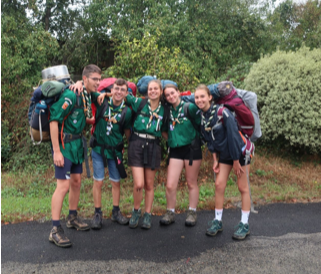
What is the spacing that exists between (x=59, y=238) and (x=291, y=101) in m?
6.02

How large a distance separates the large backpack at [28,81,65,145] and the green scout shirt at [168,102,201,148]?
1.54 m

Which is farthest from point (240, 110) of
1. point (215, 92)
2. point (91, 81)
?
point (91, 81)

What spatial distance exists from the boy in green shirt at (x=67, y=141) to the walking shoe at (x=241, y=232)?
6.36 feet

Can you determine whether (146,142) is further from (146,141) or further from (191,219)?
(191,219)

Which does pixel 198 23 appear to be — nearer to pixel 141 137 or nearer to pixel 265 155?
pixel 265 155

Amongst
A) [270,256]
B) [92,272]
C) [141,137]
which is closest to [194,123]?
[141,137]

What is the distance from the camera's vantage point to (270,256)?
3662mm

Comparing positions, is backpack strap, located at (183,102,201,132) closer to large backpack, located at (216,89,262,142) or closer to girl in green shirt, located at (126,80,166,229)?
girl in green shirt, located at (126,80,166,229)

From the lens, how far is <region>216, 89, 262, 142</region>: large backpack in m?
4.08

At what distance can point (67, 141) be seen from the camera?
405 centimetres

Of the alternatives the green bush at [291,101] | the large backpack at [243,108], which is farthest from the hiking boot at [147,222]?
the green bush at [291,101]

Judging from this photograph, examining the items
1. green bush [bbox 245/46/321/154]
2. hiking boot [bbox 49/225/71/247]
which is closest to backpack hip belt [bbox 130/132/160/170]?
hiking boot [bbox 49/225/71/247]

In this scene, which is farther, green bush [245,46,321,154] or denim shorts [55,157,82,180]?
green bush [245,46,321,154]

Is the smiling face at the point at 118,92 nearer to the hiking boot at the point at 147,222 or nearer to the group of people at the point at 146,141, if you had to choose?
the group of people at the point at 146,141
